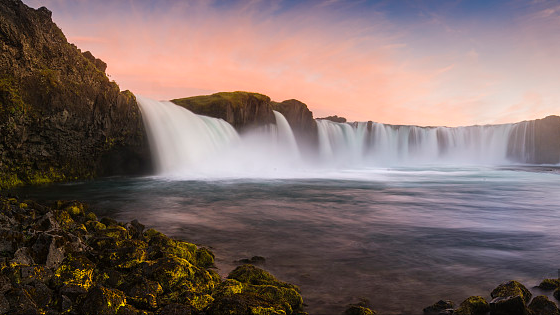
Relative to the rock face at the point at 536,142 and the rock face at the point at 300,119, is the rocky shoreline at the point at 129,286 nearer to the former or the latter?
the rock face at the point at 300,119

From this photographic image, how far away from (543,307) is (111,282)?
5516 mm

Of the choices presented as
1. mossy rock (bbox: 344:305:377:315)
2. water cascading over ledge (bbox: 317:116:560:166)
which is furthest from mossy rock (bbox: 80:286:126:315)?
water cascading over ledge (bbox: 317:116:560:166)

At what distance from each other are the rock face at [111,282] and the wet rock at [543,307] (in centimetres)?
300

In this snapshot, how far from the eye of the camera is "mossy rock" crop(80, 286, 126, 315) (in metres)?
3.36

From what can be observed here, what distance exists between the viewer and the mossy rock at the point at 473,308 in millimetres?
4324

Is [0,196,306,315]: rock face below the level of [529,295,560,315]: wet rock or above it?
above

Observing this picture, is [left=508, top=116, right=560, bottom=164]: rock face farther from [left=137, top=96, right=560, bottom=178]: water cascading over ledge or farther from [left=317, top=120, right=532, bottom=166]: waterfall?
[left=317, top=120, right=532, bottom=166]: waterfall

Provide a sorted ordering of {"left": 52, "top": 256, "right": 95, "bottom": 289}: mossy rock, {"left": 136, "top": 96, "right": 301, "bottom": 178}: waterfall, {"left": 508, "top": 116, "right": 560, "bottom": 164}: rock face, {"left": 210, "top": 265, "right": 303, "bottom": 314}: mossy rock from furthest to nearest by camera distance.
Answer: {"left": 508, "top": 116, "right": 560, "bottom": 164}: rock face, {"left": 136, "top": 96, "right": 301, "bottom": 178}: waterfall, {"left": 52, "top": 256, "right": 95, "bottom": 289}: mossy rock, {"left": 210, "top": 265, "right": 303, "bottom": 314}: mossy rock

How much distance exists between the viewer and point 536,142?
71.6 meters

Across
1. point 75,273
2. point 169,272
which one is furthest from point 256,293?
point 75,273

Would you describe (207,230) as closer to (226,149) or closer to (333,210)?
(333,210)

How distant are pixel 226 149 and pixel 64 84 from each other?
1799 centimetres

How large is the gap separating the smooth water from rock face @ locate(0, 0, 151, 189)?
2.51m

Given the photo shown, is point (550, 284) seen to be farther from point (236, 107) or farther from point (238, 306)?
point (236, 107)
